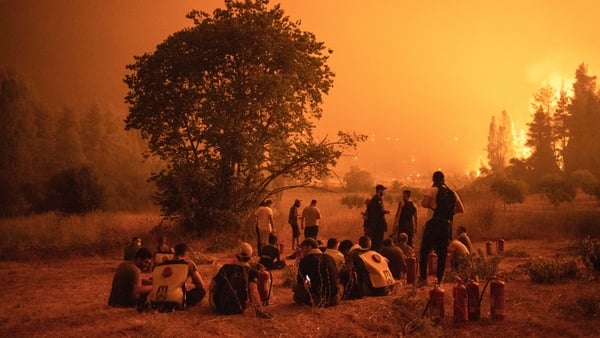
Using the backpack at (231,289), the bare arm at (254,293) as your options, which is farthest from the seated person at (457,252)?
the backpack at (231,289)

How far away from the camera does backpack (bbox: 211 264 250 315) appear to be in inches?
340

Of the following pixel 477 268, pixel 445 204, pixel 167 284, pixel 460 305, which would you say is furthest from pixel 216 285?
pixel 477 268

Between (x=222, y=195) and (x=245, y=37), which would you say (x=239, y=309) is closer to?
(x=222, y=195)

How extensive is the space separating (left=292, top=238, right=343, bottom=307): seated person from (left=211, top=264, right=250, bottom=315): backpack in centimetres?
107

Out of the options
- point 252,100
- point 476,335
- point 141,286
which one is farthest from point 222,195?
point 476,335

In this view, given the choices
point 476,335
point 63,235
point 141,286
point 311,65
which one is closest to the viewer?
point 476,335

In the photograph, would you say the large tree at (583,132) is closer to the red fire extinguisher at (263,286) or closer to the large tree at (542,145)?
the large tree at (542,145)

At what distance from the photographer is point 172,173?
2080cm

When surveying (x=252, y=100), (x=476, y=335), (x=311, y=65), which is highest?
(x=311, y=65)

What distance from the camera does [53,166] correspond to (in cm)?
4719

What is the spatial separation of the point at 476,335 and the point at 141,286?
6.10 meters

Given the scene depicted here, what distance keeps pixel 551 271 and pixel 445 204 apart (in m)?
3.44

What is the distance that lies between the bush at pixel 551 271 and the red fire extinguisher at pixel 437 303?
3945 millimetres

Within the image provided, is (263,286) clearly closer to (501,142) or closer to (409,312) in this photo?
(409,312)
